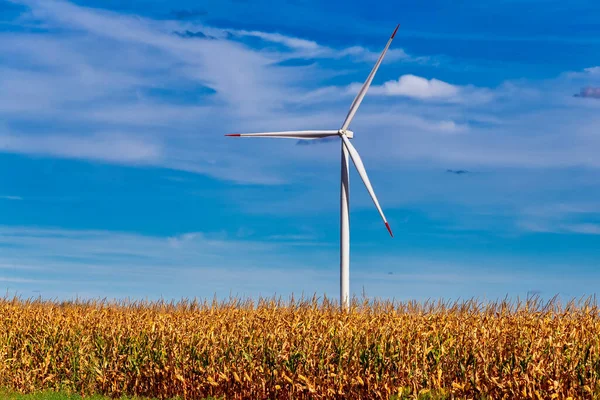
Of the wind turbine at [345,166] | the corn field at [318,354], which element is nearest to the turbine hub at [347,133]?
the wind turbine at [345,166]

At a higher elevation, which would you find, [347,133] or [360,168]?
[347,133]

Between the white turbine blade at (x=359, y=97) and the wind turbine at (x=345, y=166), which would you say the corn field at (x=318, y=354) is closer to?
the wind turbine at (x=345, y=166)

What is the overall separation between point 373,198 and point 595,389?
18970 millimetres

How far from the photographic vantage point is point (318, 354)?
69.5ft

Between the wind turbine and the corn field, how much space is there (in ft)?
13.7

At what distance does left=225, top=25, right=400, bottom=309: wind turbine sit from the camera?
34.5 m

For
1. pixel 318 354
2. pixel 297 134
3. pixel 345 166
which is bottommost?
pixel 318 354

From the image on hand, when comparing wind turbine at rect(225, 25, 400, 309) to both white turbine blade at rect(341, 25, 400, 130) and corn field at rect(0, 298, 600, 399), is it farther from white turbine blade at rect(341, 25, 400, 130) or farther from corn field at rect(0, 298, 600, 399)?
corn field at rect(0, 298, 600, 399)

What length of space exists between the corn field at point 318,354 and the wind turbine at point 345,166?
13.7 feet

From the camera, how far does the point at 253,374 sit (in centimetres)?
2183

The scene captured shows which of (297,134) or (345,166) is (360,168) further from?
(297,134)

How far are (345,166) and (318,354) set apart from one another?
53.3 ft

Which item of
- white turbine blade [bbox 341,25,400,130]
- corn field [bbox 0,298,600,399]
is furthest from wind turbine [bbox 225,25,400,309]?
corn field [bbox 0,298,600,399]

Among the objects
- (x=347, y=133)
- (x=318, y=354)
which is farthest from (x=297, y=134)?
(x=318, y=354)
